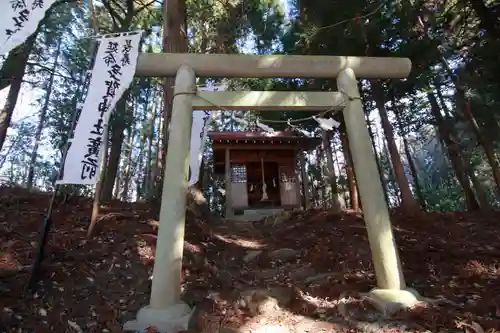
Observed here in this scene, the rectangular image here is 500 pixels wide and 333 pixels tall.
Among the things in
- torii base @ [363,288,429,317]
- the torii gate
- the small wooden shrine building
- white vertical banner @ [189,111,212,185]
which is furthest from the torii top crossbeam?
the small wooden shrine building

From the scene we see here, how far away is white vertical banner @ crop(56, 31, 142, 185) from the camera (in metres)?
3.55

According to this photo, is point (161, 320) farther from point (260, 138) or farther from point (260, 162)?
point (260, 162)

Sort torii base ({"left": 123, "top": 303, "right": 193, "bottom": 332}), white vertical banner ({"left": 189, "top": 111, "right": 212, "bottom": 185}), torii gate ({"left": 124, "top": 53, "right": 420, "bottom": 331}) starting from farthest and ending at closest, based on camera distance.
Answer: white vertical banner ({"left": 189, "top": 111, "right": 212, "bottom": 185}) → torii gate ({"left": 124, "top": 53, "right": 420, "bottom": 331}) → torii base ({"left": 123, "top": 303, "right": 193, "bottom": 332})

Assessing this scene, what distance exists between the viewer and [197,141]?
20.1ft

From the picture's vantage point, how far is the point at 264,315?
10.7 feet

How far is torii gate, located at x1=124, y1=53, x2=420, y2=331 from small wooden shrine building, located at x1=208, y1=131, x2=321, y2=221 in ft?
23.9

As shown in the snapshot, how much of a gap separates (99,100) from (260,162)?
9.61 m

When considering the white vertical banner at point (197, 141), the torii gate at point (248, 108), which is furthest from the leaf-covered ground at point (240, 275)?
the white vertical banner at point (197, 141)

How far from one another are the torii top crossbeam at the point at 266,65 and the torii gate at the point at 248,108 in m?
0.01

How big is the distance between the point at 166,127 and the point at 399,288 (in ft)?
15.8

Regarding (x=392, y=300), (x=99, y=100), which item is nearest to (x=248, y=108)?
(x=99, y=100)

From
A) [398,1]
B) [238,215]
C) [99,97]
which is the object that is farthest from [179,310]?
[238,215]

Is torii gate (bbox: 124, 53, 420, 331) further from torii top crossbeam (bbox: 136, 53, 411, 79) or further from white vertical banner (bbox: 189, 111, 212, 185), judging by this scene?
white vertical banner (bbox: 189, 111, 212, 185)

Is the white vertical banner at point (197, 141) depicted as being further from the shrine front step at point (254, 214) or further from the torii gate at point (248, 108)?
the shrine front step at point (254, 214)
